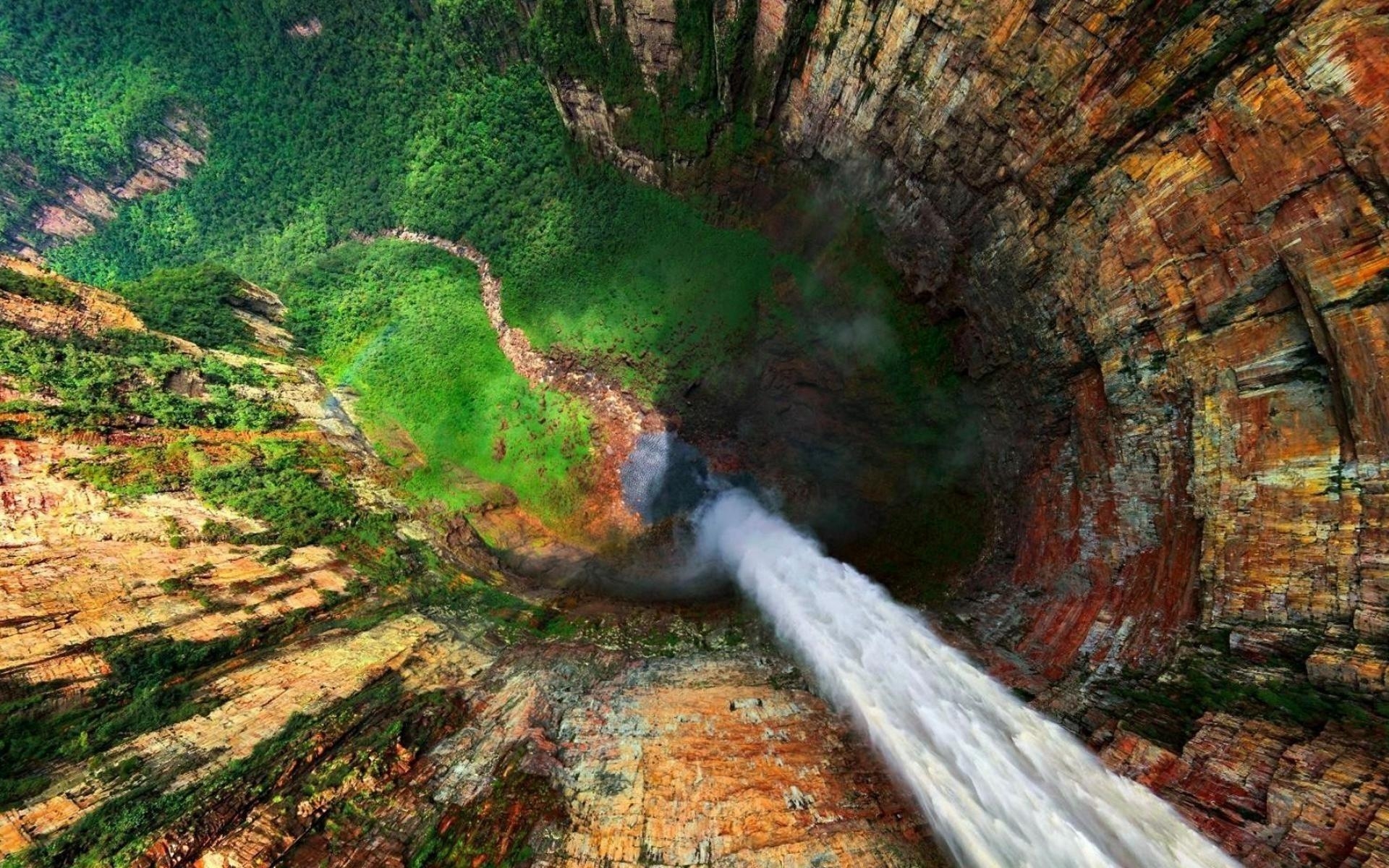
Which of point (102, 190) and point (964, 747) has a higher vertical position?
point (102, 190)

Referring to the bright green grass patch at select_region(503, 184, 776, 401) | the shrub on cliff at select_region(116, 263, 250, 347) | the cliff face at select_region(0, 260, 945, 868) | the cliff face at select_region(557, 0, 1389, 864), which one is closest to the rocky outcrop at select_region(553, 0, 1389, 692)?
the cliff face at select_region(557, 0, 1389, 864)

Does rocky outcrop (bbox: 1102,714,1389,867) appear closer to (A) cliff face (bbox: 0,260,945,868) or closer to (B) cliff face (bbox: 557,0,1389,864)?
(B) cliff face (bbox: 557,0,1389,864)

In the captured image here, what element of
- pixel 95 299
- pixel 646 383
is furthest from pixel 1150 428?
pixel 95 299

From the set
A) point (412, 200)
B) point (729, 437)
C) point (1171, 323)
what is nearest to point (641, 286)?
point (729, 437)

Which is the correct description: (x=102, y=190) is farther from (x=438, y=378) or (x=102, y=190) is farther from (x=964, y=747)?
(x=964, y=747)

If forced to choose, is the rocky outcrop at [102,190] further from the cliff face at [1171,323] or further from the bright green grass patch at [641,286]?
the cliff face at [1171,323]

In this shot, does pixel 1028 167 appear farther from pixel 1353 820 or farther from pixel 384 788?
pixel 384 788
